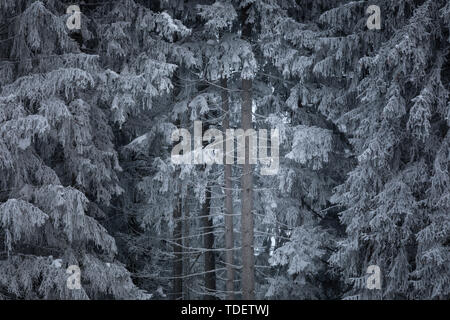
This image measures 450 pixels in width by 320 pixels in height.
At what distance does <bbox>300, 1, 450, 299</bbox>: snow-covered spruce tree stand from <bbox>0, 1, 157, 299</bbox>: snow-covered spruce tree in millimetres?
4605

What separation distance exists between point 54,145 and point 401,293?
7068mm

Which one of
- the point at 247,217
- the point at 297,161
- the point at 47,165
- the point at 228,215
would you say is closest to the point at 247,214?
the point at 247,217

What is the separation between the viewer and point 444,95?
9.30 meters

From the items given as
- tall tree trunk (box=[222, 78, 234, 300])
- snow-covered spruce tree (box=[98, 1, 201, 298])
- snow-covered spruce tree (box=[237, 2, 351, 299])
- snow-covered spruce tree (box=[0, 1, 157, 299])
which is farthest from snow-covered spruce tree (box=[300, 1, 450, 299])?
snow-covered spruce tree (box=[0, 1, 157, 299])

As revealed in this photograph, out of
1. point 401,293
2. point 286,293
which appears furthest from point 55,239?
point 401,293

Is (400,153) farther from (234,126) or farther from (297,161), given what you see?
(234,126)

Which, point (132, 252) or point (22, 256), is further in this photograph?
point (132, 252)

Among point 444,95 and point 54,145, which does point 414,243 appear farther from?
point 54,145

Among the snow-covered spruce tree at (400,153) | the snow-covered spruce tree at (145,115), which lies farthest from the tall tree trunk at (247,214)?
the snow-covered spruce tree at (400,153)

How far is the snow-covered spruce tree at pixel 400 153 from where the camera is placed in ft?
29.9

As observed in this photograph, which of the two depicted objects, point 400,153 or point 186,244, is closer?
point 400,153

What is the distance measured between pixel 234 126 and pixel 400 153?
5.17 m

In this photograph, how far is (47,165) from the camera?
1070cm

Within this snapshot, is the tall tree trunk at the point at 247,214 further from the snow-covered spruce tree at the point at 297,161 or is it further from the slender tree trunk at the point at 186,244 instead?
the slender tree trunk at the point at 186,244
